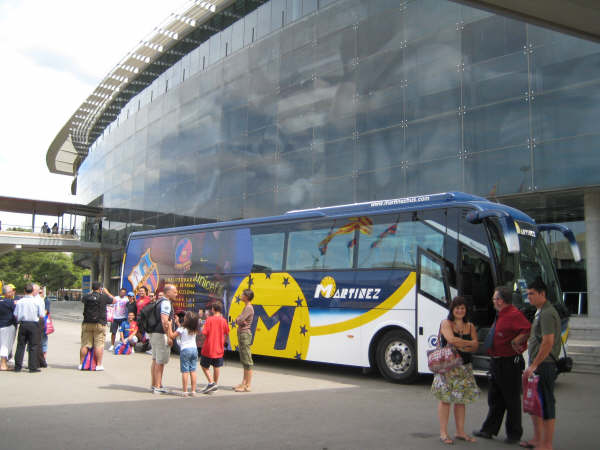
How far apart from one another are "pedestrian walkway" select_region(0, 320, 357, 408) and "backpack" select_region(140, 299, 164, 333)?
104cm

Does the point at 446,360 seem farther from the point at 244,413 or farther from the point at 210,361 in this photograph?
the point at 210,361

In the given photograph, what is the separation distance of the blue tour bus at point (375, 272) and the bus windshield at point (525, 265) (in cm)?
2

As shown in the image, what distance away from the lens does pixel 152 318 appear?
9.16m

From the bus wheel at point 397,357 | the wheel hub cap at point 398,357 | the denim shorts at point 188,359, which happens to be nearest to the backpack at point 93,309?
the denim shorts at point 188,359

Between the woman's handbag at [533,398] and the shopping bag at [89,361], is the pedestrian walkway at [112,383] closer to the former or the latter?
the shopping bag at [89,361]

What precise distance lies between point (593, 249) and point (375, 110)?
894 centimetres

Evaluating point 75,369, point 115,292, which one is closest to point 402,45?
point 75,369

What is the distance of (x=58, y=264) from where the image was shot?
83.7 m

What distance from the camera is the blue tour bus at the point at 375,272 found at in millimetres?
9477

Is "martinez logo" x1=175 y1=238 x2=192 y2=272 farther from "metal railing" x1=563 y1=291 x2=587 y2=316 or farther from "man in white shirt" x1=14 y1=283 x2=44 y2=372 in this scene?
"metal railing" x1=563 y1=291 x2=587 y2=316

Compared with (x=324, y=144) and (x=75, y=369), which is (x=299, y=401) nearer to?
(x=75, y=369)

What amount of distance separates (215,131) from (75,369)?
20.5 metres

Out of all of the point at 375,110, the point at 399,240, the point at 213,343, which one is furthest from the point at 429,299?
the point at 375,110

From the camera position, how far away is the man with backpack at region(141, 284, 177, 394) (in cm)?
901
